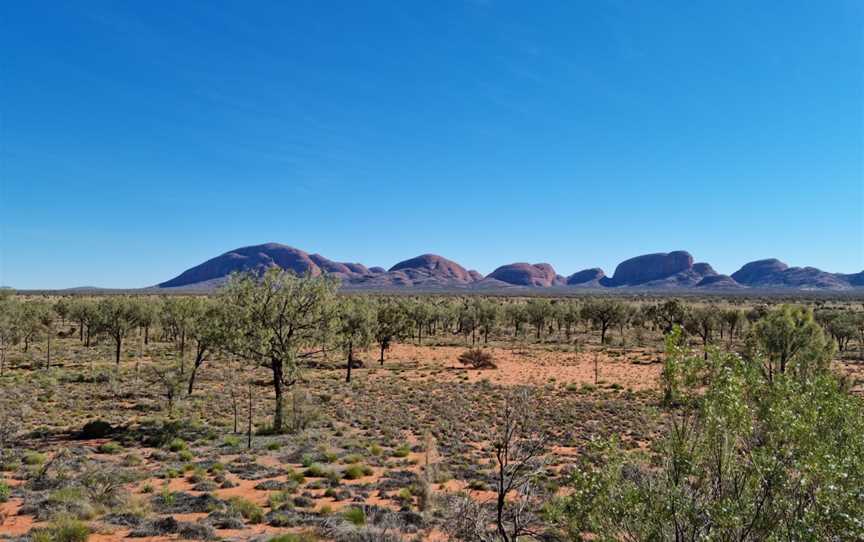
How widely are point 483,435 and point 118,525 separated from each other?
18.8m

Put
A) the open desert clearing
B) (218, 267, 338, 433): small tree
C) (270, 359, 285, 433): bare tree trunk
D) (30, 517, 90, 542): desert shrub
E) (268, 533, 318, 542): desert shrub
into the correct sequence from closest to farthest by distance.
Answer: (30, 517, 90, 542): desert shrub
(268, 533, 318, 542): desert shrub
the open desert clearing
(218, 267, 338, 433): small tree
(270, 359, 285, 433): bare tree trunk

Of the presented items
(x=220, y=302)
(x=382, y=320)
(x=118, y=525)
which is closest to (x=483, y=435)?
(x=220, y=302)

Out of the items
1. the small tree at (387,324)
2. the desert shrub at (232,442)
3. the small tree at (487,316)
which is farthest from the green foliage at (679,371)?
the small tree at (487,316)

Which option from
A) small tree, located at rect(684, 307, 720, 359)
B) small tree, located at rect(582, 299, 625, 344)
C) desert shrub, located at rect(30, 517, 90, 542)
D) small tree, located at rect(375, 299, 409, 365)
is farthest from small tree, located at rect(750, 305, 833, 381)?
small tree, located at rect(582, 299, 625, 344)

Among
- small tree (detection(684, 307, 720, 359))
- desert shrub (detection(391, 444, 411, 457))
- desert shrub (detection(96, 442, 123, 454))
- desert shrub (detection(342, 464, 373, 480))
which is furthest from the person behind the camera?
small tree (detection(684, 307, 720, 359))

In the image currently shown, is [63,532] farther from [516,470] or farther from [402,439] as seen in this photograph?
Result: [402,439]

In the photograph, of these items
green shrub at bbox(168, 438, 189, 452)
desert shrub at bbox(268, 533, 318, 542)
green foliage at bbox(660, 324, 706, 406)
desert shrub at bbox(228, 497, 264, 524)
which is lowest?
green shrub at bbox(168, 438, 189, 452)

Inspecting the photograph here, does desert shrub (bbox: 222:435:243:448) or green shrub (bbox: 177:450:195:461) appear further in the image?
desert shrub (bbox: 222:435:243:448)

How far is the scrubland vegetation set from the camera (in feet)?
25.2

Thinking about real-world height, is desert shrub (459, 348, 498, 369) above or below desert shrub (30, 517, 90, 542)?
below

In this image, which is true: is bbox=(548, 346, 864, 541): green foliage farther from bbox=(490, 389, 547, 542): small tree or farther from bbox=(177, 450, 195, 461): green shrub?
bbox=(177, 450, 195, 461): green shrub

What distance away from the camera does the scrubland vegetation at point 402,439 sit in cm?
767

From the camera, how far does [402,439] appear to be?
26672mm

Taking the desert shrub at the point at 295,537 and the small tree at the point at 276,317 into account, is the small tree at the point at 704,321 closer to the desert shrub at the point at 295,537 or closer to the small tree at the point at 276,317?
the small tree at the point at 276,317
